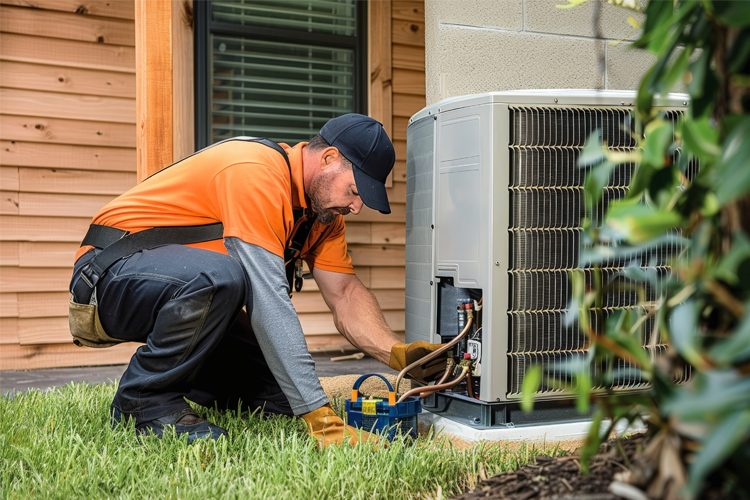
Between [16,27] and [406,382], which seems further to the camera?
[16,27]

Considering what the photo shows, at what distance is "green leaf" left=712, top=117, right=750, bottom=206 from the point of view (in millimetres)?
561

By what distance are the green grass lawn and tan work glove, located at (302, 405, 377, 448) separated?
6cm

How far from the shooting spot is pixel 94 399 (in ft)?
8.00

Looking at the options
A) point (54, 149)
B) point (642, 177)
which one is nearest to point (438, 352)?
point (642, 177)

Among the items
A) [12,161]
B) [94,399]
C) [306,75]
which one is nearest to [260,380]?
[94,399]

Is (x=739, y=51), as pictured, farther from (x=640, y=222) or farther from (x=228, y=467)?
(x=228, y=467)

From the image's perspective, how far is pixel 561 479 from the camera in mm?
1033

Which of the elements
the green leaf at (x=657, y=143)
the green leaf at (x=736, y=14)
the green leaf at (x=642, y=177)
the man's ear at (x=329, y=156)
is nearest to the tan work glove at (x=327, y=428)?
the man's ear at (x=329, y=156)

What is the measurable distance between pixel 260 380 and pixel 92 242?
2.42 ft

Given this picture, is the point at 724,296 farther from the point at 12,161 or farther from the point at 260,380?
the point at 12,161

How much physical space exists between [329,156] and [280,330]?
1.97 ft

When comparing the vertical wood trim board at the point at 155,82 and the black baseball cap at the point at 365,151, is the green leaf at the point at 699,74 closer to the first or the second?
the black baseball cap at the point at 365,151

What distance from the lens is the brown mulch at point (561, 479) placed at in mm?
971

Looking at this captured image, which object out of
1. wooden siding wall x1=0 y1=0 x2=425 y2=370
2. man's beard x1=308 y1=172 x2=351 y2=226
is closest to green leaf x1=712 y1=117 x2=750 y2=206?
man's beard x1=308 y1=172 x2=351 y2=226
